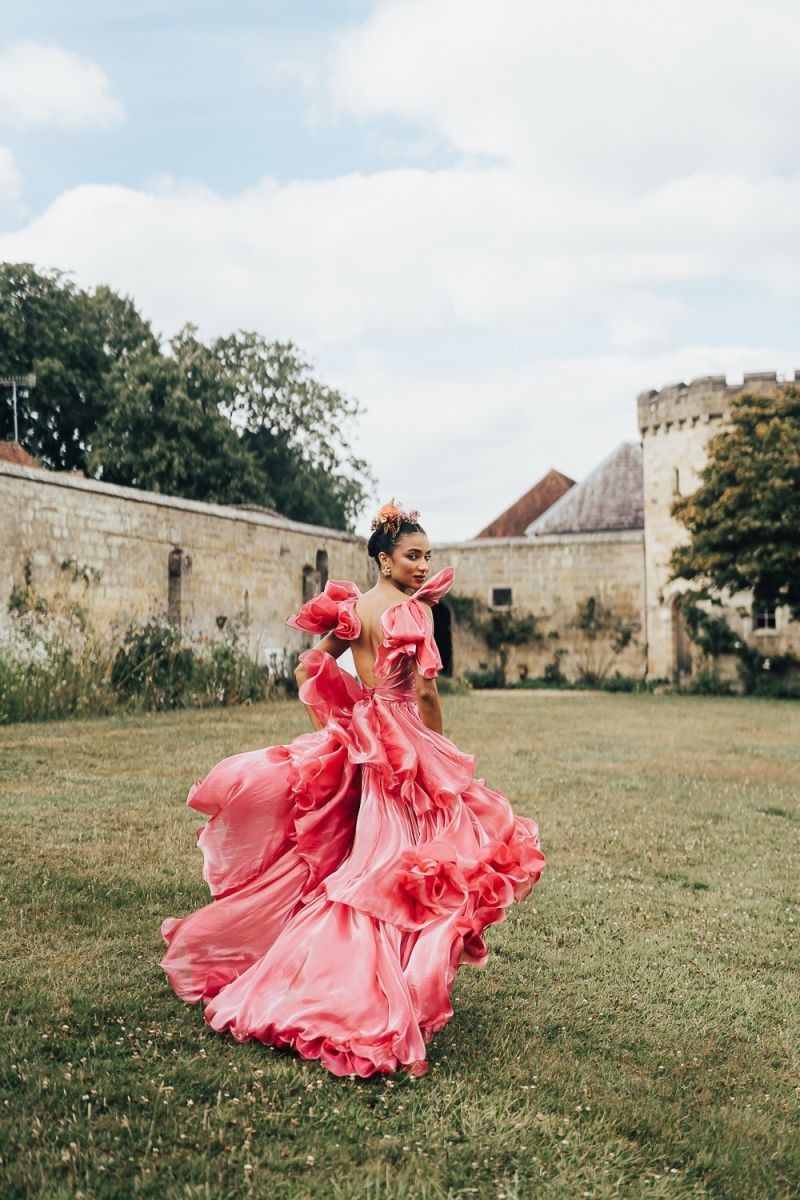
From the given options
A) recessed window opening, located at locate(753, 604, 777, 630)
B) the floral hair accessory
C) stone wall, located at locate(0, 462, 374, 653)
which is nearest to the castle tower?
recessed window opening, located at locate(753, 604, 777, 630)

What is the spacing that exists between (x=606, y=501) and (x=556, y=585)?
16.5 feet

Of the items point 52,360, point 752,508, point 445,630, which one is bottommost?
point 445,630

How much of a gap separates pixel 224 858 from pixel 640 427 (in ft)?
80.2

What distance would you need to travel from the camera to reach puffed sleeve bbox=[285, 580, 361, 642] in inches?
156

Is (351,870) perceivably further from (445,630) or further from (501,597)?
(445,630)

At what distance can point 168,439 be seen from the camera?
3067cm

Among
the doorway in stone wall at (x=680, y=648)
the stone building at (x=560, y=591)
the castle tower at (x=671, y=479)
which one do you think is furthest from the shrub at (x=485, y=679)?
the doorway in stone wall at (x=680, y=648)

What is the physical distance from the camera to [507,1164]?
2697 millimetres

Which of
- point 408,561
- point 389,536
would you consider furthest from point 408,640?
point 389,536

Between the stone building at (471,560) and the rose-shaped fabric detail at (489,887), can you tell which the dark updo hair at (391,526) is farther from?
the stone building at (471,560)

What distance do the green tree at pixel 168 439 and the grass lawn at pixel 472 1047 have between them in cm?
2381

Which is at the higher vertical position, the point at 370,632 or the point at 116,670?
the point at 370,632

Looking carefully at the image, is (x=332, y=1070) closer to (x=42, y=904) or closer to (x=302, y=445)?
(x=42, y=904)

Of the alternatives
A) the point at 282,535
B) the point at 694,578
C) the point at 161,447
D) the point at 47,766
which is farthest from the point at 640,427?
the point at 47,766
